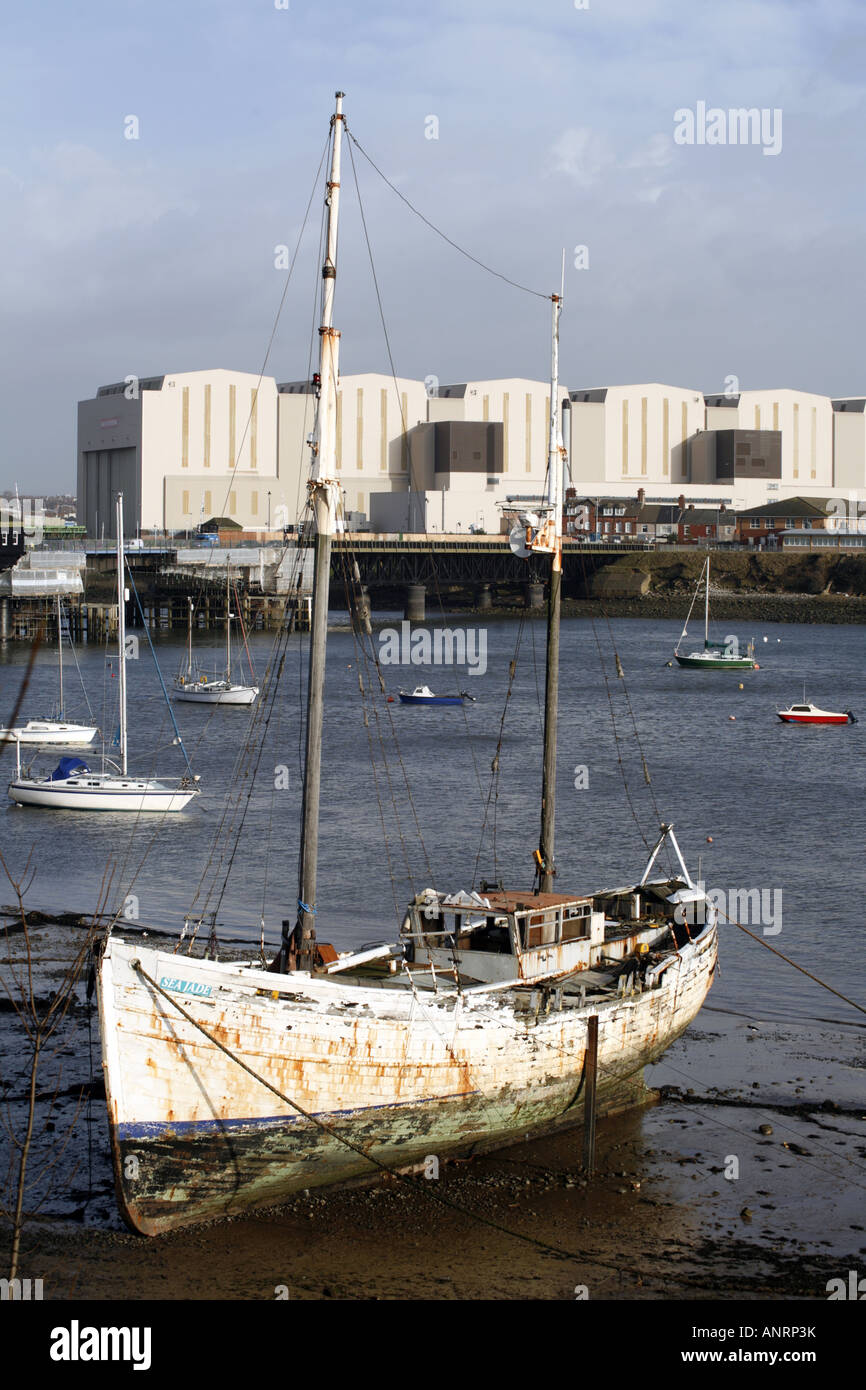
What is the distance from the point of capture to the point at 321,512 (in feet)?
61.8

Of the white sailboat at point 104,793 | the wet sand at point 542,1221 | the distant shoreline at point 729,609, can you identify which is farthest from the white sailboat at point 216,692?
the distant shoreline at point 729,609

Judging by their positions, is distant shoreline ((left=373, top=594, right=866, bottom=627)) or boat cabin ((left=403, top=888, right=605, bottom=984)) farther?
distant shoreline ((left=373, top=594, right=866, bottom=627))

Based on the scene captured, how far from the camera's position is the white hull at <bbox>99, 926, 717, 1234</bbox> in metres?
15.8

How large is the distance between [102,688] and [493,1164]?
62.2 meters

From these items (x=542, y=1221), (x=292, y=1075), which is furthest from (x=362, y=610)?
(x=542, y=1221)

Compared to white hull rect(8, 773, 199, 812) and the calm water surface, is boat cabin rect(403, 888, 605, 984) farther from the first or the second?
white hull rect(8, 773, 199, 812)

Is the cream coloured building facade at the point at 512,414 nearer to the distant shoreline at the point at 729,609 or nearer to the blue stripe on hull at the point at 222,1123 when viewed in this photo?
the distant shoreline at the point at 729,609

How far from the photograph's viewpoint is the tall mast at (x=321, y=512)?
18375 millimetres

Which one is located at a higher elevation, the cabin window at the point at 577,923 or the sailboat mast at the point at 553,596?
the sailboat mast at the point at 553,596

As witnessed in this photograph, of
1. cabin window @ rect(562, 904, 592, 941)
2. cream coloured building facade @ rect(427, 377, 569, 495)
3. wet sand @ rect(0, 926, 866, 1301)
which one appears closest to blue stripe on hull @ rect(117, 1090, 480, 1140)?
wet sand @ rect(0, 926, 866, 1301)

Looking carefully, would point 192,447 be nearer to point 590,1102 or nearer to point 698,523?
point 698,523

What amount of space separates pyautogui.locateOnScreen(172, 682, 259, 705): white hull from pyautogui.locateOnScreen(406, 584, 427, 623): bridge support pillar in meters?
58.1

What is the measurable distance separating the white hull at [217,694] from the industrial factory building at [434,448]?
185 feet

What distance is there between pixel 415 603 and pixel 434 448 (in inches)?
988
